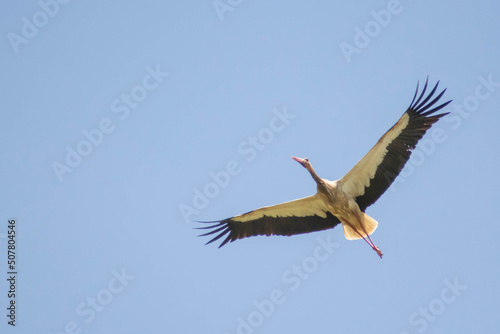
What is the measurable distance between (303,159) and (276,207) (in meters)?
0.96

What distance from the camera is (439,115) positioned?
39.3 ft

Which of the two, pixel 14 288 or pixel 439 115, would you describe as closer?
pixel 439 115

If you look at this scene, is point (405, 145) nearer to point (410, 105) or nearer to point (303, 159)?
point (410, 105)

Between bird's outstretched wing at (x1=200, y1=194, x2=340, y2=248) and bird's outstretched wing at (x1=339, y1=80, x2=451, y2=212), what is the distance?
0.82 m

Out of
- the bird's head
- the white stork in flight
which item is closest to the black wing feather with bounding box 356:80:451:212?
the white stork in flight

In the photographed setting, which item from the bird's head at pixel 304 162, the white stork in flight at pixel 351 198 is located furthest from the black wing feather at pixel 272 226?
the bird's head at pixel 304 162

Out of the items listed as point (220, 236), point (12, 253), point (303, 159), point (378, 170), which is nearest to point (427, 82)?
point (378, 170)

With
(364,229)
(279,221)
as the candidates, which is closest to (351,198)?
(364,229)

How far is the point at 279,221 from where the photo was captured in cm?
1308

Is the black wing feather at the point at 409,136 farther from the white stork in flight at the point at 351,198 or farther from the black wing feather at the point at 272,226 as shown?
the black wing feather at the point at 272,226

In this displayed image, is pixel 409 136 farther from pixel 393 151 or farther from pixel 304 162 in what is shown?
pixel 304 162

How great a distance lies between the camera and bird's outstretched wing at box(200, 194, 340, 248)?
42.4ft

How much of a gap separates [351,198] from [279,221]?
1383 millimetres

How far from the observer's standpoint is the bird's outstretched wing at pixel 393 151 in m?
12.0
